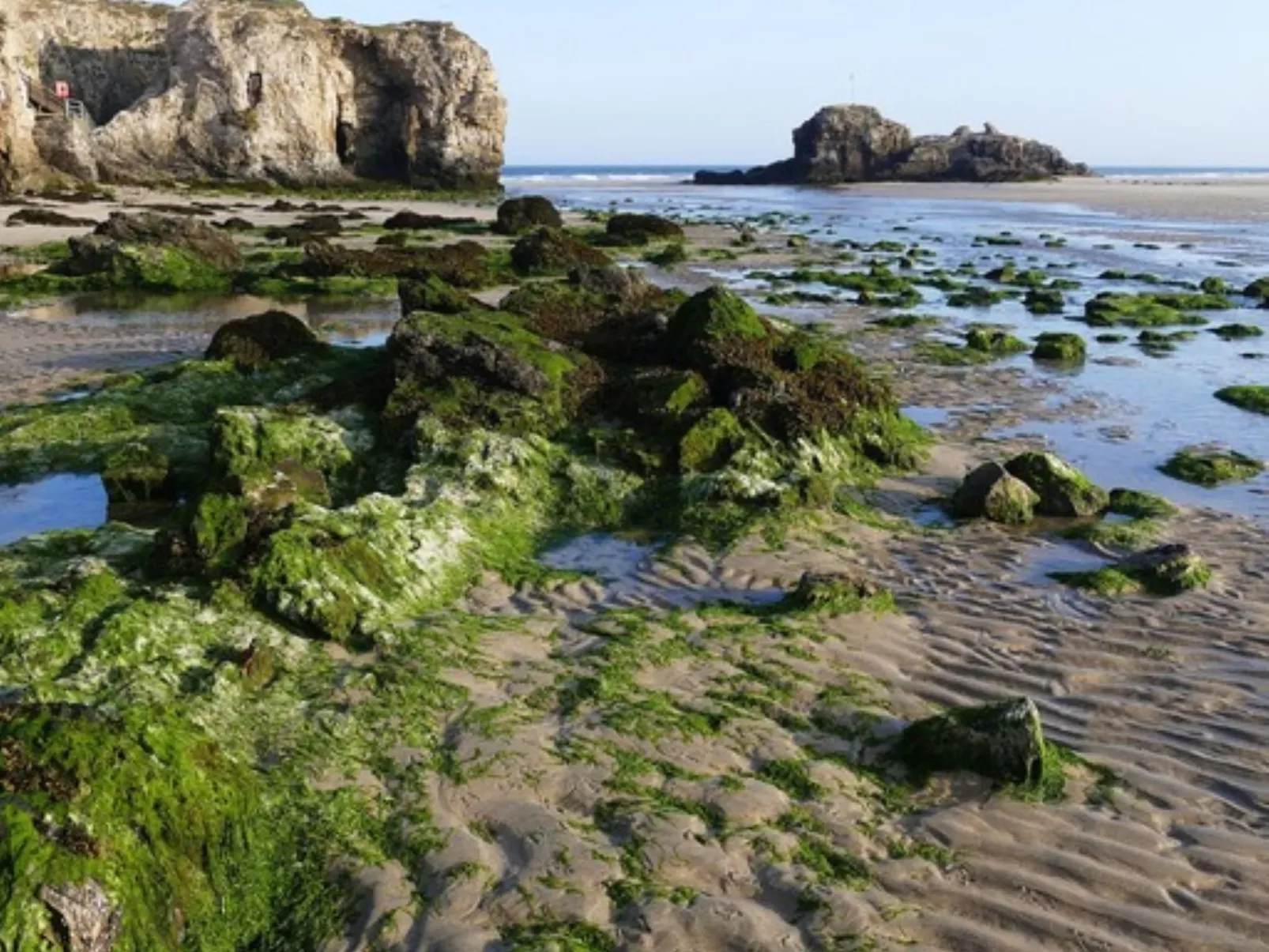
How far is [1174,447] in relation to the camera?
1207 cm

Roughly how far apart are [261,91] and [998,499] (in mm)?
58192

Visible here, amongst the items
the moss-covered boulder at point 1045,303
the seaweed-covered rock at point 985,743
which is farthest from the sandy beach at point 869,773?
the moss-covered boulder at point 1045,303

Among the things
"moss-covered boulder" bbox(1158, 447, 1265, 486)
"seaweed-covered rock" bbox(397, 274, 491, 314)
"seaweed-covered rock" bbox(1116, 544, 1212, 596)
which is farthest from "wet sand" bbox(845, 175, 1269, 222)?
"seaweed-covered rock" bbox(1116, 544, 1212, 596)

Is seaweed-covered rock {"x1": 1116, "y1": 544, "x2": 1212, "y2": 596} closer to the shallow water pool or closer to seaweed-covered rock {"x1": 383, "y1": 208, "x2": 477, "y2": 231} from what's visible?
the shallow water pool

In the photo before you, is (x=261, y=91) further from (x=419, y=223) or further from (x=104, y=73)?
(x=419, y=223)

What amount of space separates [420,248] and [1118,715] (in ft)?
78.7

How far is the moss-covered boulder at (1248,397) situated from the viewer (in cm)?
1384

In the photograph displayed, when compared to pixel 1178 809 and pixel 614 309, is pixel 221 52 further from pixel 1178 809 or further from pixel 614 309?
pixel 1178 809

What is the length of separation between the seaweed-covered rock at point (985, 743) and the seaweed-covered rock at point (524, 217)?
31.1 meters

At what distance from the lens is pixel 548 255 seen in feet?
82.2

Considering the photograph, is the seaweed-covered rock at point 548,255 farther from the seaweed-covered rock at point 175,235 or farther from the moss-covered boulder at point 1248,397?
the moss-covered boulder at point 1248,397

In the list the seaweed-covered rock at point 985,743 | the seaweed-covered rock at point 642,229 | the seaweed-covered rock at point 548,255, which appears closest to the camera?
the seaweed-covered rock at point 985,743

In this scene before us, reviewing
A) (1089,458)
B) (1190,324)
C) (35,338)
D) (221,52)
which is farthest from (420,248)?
(221,52)

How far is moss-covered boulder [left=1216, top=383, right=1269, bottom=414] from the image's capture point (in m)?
13.8
